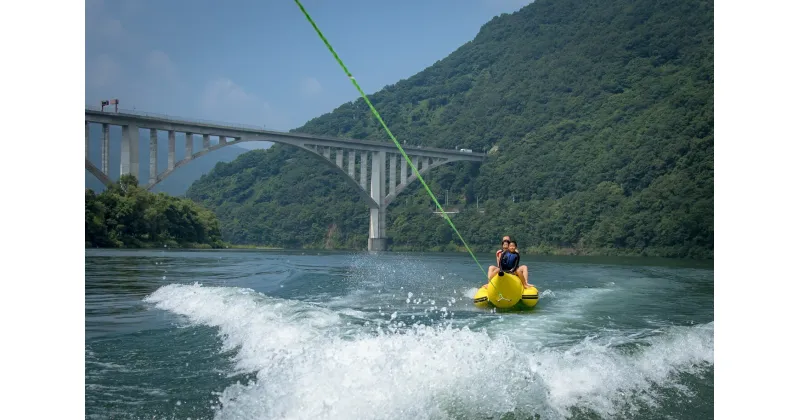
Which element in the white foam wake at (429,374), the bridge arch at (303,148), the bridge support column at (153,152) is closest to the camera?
the white foam wake at (429,374)

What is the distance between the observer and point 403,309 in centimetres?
1123

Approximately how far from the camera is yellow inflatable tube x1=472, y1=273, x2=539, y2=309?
10.6 meters

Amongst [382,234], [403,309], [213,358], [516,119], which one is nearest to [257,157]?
[382,234]

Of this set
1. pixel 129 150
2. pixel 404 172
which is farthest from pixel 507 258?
pixel 404 172

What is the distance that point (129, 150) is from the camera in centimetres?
3008

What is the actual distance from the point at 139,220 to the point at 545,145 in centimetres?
3287

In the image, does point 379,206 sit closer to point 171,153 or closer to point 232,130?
point 232,130

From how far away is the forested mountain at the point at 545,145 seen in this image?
134 feet

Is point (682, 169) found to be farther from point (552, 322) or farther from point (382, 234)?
point (552, 322)

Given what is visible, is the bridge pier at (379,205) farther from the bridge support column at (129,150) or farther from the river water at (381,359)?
the river water at (381,359)

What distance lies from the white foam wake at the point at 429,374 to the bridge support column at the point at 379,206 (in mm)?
41743

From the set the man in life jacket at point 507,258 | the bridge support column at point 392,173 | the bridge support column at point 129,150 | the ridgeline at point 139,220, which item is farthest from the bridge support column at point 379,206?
the man in life jacket at point 507,258
